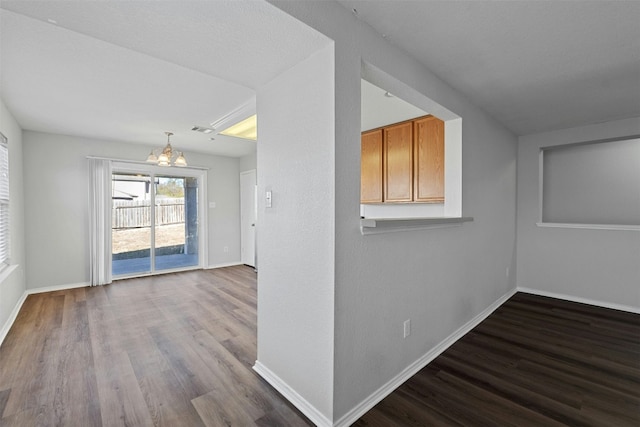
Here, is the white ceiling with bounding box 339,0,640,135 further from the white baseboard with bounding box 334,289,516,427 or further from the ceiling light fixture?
the ceiling light fixture

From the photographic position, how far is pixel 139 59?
2211mm

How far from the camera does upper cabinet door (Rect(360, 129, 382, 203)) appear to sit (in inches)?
147

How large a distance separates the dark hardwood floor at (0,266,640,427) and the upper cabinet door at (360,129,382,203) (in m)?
1.93

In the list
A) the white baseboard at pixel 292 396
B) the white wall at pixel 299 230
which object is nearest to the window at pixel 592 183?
the white wall at pixel 299 230

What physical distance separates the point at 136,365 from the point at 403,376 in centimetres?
208

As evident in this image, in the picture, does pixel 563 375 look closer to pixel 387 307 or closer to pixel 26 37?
pixel 387 307

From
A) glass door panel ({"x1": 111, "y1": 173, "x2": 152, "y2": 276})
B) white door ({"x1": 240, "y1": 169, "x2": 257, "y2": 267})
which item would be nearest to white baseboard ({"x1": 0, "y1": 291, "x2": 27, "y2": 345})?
glass door panel ({"x1": 111, "y1": 173, "x2": 152, "y2": 276})

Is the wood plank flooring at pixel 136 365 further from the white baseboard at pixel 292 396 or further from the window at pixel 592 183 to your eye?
the window at pixel 592 183

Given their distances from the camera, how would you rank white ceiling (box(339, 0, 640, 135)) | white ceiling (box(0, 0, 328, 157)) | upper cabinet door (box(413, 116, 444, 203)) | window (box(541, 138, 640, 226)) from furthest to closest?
window (box(541, 138, 640, 226))
upper cabinet door (box(413, 116, 444, 203))
white ceiling (box(339, 0, 640, 135))
white ceiling (box(0, 0, 328, 157))

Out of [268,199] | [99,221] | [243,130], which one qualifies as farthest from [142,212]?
[268,199]

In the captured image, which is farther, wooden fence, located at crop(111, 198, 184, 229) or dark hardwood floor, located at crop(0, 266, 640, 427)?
wooden fence, located at crop(111, 198, 184, 229)

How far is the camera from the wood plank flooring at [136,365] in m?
1.75

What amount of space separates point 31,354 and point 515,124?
5.60m

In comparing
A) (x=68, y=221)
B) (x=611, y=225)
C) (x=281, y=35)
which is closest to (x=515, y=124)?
(x=611, y=225)
